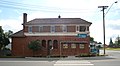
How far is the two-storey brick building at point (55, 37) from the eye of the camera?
56.4 meters

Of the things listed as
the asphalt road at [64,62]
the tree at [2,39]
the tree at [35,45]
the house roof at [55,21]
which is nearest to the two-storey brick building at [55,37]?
the house roof at [55,21]

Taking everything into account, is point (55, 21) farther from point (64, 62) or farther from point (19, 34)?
point (64, 62)

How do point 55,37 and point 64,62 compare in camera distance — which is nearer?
point 64,62

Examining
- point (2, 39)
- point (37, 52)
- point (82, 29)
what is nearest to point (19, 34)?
point (37, 52)

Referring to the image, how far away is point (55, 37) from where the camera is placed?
57062mm

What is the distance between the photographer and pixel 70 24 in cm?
5684

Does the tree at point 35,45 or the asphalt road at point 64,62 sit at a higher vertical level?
the tree at point 35,45

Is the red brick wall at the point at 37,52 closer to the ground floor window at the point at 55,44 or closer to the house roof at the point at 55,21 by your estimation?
the ground floor window at the point at 55,44

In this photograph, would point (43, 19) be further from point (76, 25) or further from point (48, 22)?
point (76, 25)

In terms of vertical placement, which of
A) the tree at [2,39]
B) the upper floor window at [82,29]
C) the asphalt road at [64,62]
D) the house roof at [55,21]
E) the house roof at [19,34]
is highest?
the house roof at [55,21]

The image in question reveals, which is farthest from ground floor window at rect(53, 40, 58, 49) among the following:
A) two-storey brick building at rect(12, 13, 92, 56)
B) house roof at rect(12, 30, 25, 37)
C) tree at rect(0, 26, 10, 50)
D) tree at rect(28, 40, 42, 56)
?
tree at rect(0, 26, 10, 50)

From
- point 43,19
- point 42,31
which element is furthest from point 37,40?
point 43,19

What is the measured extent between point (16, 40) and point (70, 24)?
11.9 m

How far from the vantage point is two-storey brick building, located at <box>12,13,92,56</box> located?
56438 mm
